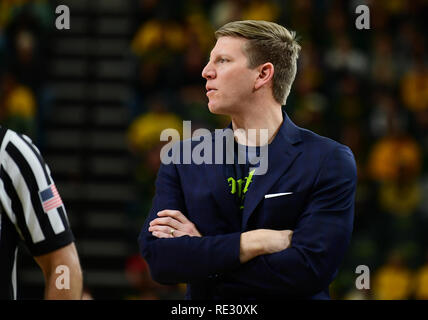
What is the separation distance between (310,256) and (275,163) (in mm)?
368

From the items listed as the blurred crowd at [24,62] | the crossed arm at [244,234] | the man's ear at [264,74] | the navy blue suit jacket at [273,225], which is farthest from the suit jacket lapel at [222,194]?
the blurred crowd at [24,62]

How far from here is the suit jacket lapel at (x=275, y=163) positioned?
2.69 m

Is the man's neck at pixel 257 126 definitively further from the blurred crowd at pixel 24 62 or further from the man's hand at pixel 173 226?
the blurred crowd at pixel 24 62

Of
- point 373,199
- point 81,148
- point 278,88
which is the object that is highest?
point 278,88

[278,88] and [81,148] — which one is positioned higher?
[278,88]

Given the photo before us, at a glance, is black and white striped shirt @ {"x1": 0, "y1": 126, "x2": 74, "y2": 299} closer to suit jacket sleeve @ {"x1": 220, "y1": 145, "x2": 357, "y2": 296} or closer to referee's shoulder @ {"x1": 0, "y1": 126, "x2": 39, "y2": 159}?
referee's shoulder @ {"x1": 0, "y1": 126, "x2": 39, "y2": 159}

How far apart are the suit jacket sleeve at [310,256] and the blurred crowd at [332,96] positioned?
3937 mm

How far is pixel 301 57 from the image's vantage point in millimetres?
8227

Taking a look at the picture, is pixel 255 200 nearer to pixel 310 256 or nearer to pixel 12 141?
pixel 310 256

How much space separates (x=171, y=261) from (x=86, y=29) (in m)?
7.62
